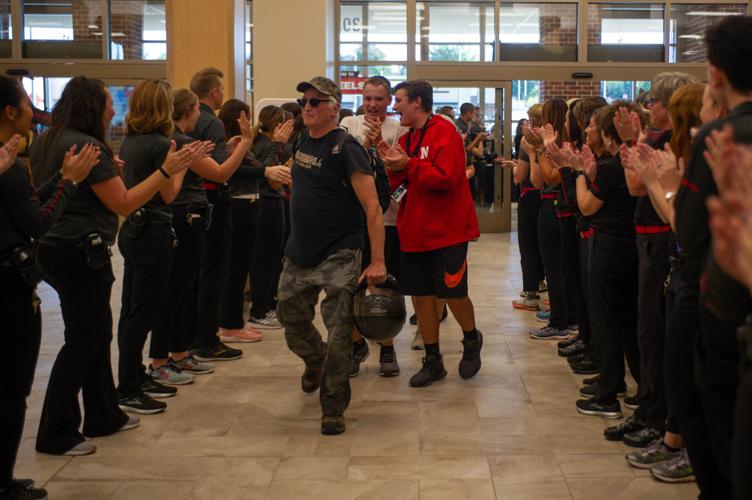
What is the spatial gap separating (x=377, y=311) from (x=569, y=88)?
9883 mm

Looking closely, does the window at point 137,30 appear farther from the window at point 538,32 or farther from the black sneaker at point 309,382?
the black sneaker at point 309,382

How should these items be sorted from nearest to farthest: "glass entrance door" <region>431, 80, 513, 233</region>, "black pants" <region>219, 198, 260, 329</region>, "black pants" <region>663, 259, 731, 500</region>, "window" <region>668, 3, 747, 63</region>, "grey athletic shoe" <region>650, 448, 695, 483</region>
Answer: "black pants" <region>663, 259, 731, 500</region> → "grey athletic shoe" <region>650, 448, 695, 483</region> → "black pants" <region>219, 198, 260, 329</region> → "glass entrance door" <region>431, 80, 513, 233</region> → "window" <region>668, 3, 747, 63</region>

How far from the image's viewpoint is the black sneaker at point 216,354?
18.9ft

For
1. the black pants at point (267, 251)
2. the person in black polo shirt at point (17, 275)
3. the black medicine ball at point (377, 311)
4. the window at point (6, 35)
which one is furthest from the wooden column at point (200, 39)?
the window at point (6, 35)

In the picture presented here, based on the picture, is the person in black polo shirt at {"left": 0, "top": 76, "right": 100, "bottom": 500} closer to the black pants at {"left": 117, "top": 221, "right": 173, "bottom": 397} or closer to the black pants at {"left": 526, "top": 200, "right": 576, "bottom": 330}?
the black pants at {"left": 117, "top": 221, "right": 173, "bottom": 397}

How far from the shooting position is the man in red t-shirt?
16.6 feet

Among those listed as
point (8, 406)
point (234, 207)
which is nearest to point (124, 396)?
point (8, 406)

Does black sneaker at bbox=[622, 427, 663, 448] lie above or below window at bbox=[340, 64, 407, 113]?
below

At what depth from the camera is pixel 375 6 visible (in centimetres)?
1339

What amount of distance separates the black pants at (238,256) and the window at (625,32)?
845 cm

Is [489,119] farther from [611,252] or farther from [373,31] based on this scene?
[611,252]

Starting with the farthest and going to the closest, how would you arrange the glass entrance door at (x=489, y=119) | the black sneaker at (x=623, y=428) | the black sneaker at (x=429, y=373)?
the glass entrance door at (x=489, y=119), the black sneaker at (x=429, y=373), the black sneaker at (x=623, y=428)

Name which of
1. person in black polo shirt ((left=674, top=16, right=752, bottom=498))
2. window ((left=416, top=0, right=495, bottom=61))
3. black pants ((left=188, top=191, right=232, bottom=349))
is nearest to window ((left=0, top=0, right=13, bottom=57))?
window ((left=416, top=0, right=495, bottom=61))

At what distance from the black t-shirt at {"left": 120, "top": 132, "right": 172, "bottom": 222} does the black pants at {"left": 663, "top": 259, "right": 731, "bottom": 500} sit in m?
2.52
